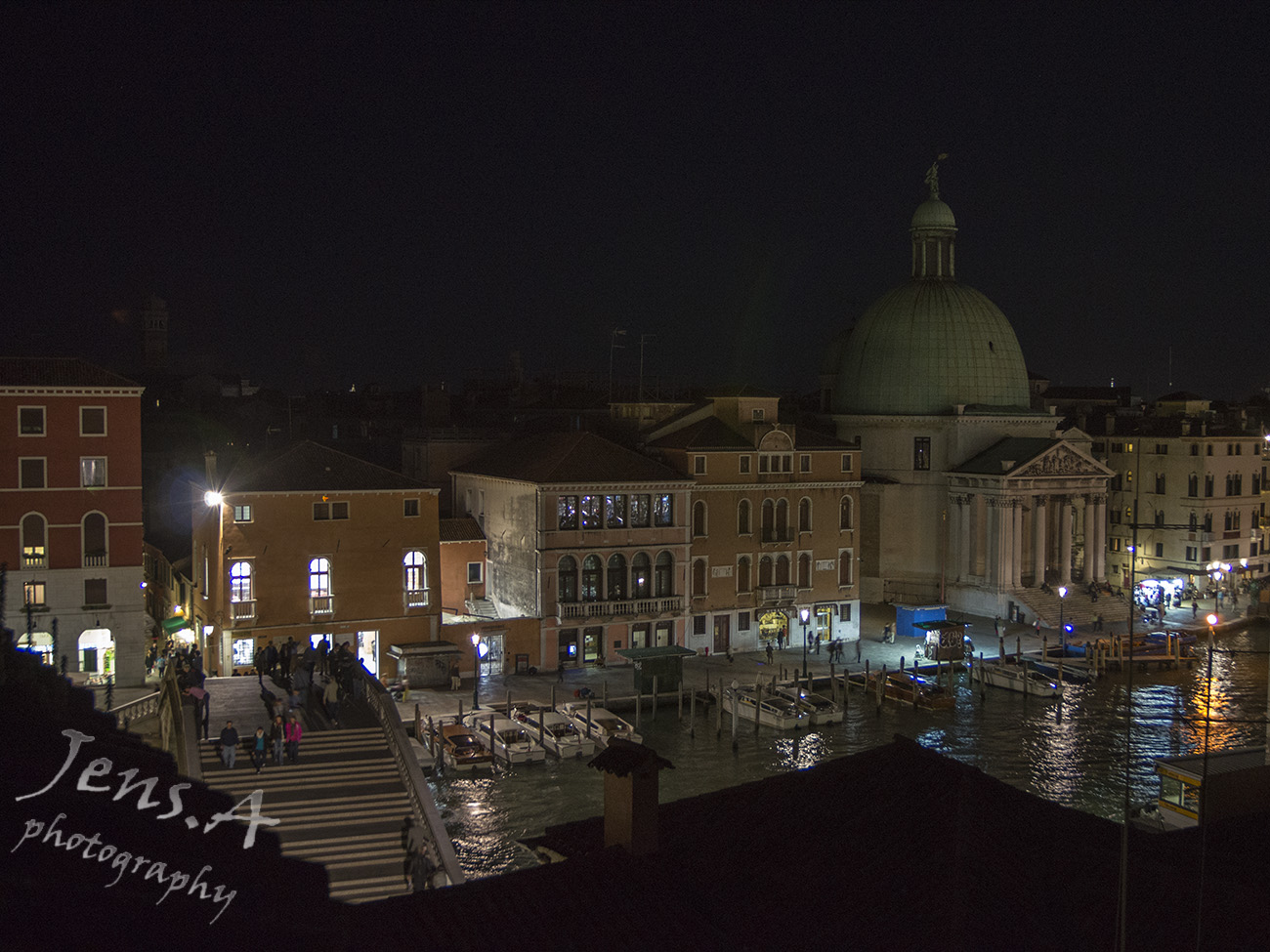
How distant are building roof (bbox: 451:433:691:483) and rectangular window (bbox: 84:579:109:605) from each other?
13.8 metres

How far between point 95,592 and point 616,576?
1708 cm

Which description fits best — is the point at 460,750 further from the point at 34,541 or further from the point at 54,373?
the point at 54,373

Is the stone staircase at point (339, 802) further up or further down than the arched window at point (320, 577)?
further down

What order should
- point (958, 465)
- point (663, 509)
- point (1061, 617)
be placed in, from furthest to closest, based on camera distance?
1. point (958, 465)
2. point (1061, 617)
3. point (663, 509)

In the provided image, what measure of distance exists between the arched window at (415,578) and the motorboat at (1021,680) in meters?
19.6

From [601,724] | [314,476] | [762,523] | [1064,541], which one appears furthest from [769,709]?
[1064,541]

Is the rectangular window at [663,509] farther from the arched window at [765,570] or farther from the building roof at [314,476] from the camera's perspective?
the building roof at [314,476]

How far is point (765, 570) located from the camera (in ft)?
154

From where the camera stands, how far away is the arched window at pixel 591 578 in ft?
140

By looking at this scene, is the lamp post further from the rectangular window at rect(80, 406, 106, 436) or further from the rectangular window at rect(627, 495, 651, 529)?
the rectangular window at rect(80, 406, 106, 436)

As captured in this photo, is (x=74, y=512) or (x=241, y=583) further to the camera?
(x=241, y=583)

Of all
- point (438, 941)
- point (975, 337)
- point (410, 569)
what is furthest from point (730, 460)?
point (438, 941)

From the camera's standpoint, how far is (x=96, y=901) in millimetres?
9625

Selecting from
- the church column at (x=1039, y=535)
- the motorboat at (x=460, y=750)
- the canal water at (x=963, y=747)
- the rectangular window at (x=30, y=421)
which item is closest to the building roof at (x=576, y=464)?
the canal water at (x=963, y=747)
